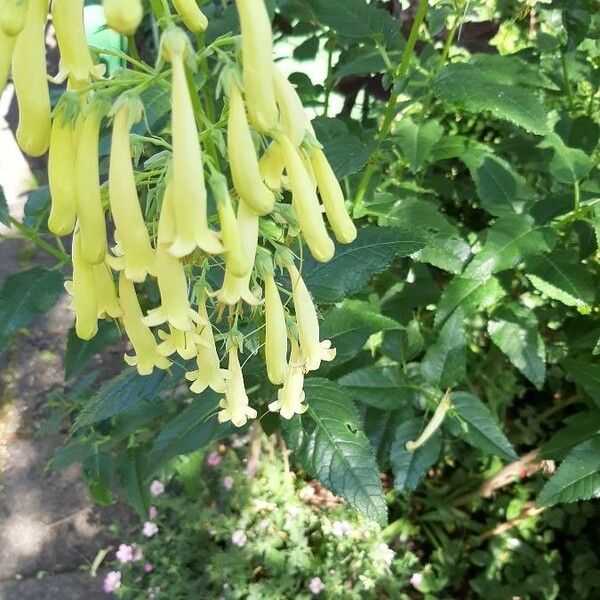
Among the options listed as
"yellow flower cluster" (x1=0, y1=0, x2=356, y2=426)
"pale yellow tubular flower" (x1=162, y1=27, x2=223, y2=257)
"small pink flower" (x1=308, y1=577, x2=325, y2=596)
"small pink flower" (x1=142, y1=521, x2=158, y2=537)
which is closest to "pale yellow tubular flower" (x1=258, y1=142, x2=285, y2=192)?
"yellow flower cluster" (x1=0, y1=0, x2=356, y2=426)

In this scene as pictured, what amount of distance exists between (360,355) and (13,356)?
2079 mm

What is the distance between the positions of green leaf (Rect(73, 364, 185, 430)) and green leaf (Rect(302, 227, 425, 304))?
1.00ft

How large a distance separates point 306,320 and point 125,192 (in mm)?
356

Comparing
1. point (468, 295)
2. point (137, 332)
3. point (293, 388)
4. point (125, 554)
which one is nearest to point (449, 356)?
point (468, 295)

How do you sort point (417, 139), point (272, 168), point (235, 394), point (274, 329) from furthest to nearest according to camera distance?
point (417, 139), point (235, 394), point (274, 329), point (272, 168)

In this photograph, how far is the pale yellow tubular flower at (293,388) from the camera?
110 centimetres

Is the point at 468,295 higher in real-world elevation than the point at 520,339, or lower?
higher

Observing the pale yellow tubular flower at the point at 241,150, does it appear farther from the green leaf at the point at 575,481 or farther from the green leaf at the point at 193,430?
the green leaf at the point at 575,481

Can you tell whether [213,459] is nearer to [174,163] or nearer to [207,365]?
[207,365]

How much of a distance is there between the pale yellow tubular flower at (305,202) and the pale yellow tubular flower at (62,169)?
0.25 metres

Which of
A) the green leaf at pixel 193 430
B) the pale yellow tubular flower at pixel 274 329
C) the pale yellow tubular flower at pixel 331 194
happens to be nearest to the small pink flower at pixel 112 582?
the green leaf at pixel 193 430

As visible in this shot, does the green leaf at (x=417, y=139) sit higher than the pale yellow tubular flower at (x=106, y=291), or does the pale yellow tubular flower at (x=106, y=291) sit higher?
the pale yellow tubular flower at (x=106, y=291)

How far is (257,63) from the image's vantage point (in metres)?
0.76

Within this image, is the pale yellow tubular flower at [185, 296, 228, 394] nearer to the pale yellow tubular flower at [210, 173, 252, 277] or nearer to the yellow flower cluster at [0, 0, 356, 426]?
the yellow flower cluster at [0, 0, 356, 426]
